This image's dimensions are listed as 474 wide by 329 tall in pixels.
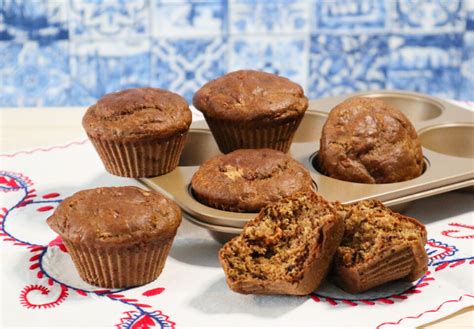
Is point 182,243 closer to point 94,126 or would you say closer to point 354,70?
point 94,126

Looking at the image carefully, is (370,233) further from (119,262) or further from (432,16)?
(432,16)

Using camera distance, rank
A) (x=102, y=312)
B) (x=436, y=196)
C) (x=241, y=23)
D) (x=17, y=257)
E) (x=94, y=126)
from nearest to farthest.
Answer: (x=102, y=312), (x=17, y=257), (x=94, y=126), (x=436, y=196), (x=241, y=23)

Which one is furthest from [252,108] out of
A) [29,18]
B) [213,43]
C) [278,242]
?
[29,18]

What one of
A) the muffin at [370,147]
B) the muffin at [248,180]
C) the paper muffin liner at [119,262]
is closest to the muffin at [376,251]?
the muffin at [248,180]

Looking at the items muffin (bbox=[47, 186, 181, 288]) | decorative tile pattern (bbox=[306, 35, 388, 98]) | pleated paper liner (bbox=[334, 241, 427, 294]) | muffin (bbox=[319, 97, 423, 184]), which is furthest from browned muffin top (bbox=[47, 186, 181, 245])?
decorative tile pattern (bbox=[306, 35, 388, 98])

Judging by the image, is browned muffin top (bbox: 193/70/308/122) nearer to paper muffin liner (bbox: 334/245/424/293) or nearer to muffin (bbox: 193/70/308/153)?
muffin (bbox: 193/70/308/153)

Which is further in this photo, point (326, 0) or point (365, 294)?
point (326, 0)

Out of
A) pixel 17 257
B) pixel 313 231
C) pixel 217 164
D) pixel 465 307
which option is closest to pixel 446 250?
pixel 465 307
